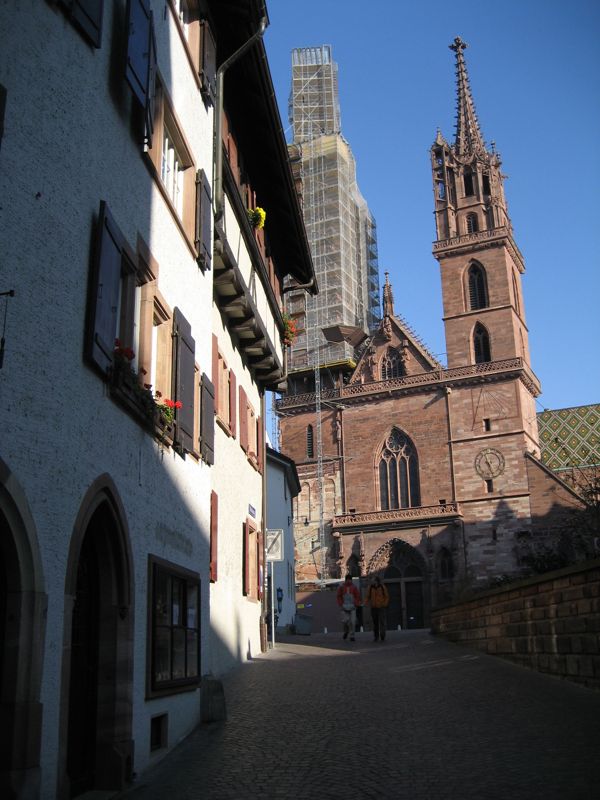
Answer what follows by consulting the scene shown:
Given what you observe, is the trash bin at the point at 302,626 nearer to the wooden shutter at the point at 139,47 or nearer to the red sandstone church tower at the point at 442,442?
the red sandstone church tower at the point at 442,442

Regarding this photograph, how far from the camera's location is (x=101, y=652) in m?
7.75

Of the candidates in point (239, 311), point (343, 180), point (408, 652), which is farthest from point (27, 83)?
point (343, 180)

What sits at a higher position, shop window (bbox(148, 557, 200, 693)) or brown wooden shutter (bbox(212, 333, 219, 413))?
brown wooden shutter (bbox(212, 333, 219, 413))

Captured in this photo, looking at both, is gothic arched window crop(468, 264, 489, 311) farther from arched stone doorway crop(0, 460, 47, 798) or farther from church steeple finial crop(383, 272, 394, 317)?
arched stone doorway crop(0, 460, 47, 798)

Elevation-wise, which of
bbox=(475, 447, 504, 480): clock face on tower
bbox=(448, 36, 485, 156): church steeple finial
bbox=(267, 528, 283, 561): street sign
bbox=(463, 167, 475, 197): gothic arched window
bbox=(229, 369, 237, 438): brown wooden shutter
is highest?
bbox=(448, 36, 485, 156): church steeple finial

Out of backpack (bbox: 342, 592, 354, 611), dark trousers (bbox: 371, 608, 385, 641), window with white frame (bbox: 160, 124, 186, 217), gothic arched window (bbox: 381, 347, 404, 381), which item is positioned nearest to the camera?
window with white frame (bbox: 160, 124, 186, 217)

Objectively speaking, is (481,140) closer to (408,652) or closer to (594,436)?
(594,436)

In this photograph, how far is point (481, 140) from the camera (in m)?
65.2

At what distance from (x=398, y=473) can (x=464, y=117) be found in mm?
27135

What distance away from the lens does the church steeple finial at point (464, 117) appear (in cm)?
6444

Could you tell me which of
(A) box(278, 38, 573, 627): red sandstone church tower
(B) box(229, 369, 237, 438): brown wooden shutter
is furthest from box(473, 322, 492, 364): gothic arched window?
(B) box(229, 369, 237, 438): brown wooden shutter

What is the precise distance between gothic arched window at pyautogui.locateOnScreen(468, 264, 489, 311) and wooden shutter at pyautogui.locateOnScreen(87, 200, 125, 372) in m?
51.5

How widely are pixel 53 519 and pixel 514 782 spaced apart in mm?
3841

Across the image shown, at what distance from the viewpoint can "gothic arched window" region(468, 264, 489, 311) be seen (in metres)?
58.2
